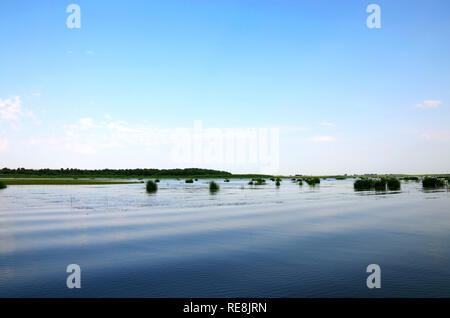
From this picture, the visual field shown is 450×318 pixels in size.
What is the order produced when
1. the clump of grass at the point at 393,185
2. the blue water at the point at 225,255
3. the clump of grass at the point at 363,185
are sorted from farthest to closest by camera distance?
the clump of grass at the point at 363,185, the clump of grass at the point at 393,185, the blue water at the point at 225,255

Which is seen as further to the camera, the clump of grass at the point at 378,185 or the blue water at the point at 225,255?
the clump of grass at the point at 378,185

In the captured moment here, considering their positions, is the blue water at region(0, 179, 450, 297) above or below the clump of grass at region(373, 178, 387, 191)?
below

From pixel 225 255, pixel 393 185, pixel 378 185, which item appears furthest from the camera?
pixel 393 185

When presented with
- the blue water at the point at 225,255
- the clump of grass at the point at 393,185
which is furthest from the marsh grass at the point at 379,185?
the blue water at the point at 225,255

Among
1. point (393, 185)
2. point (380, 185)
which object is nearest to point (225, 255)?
point (380, 185)

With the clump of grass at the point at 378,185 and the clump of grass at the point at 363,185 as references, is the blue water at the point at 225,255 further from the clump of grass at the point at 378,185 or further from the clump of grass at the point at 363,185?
the clump of grass at the point at 363,185

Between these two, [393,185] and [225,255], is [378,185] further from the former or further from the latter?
[225,255]

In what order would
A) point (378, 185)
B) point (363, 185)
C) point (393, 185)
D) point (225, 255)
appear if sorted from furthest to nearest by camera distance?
point (363, 185), point (393, 185), point (378, 185), point (225, 255)

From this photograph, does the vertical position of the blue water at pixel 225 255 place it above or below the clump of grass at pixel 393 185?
below

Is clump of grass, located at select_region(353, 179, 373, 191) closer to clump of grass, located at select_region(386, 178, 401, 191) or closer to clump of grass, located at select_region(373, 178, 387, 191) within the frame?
clump of grass, located at select_region(373, 178, 387, 191)

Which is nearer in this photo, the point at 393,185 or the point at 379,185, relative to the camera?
the point at 379,185

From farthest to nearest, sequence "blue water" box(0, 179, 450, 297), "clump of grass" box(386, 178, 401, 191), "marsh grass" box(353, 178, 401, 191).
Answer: "marsh grass" box(353, 178, 401, 191) < "clump of grass" box(386, 178, 401, 191) < "blue water" box(0, 179, 450, 297)

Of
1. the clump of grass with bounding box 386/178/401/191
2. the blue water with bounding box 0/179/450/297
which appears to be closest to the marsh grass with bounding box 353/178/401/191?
the clump of grass with bounding box 386/178/401/191
